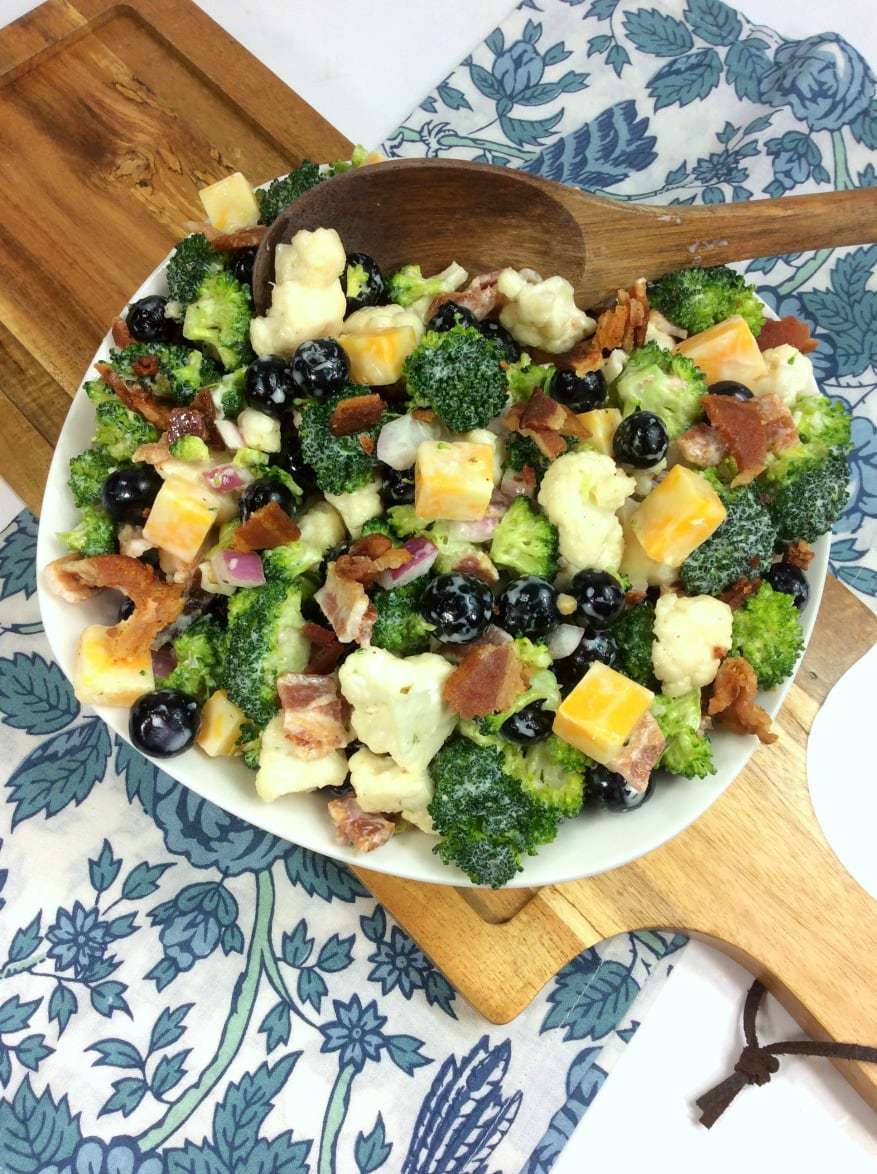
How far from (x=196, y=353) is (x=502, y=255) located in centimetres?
73

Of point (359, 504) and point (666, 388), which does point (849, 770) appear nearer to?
point (666, 388)

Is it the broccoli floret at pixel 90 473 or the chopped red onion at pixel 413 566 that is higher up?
the broccoli floret at pixel 90 473

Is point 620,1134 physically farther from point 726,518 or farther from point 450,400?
point 450,400

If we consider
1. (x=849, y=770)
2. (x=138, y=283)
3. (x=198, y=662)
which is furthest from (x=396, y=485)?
(x=849, y=770)

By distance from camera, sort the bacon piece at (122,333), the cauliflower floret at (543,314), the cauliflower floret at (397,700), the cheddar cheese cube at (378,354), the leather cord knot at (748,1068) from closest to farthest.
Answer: the cauliflower floret at (397,700) < the cheddar cheese cube at (378,354) < the cauliflower floret at (543,314) < the bacon piece at (122,333) < the leather cord knot at (748,1068)

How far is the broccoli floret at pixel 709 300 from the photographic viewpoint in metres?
2.15

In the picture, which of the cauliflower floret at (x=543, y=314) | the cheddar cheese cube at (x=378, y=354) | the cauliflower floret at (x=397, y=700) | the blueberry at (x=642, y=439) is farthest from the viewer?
the cauliflower floret at (x=543, y=314)

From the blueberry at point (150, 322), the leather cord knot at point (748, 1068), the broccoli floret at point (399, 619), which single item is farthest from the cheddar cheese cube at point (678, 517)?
the leather cord knot at point (748, 1068)

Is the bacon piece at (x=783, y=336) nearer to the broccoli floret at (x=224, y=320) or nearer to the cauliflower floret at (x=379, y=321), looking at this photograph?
the cauliflower floret at (x=379, y=321)

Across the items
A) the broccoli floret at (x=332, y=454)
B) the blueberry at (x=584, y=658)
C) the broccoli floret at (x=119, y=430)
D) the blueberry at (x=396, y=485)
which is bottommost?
the blueberry at (x=584, y=658)

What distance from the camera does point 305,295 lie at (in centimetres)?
194

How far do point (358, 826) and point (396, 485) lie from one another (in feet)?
2.19

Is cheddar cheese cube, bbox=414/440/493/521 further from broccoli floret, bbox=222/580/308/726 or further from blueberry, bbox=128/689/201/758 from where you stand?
blueberry, bbox=128/689/201/758

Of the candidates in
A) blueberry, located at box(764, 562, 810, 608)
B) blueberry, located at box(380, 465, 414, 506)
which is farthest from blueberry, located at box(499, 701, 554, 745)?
blueberry, located at box(764, 562, 810, 608)
